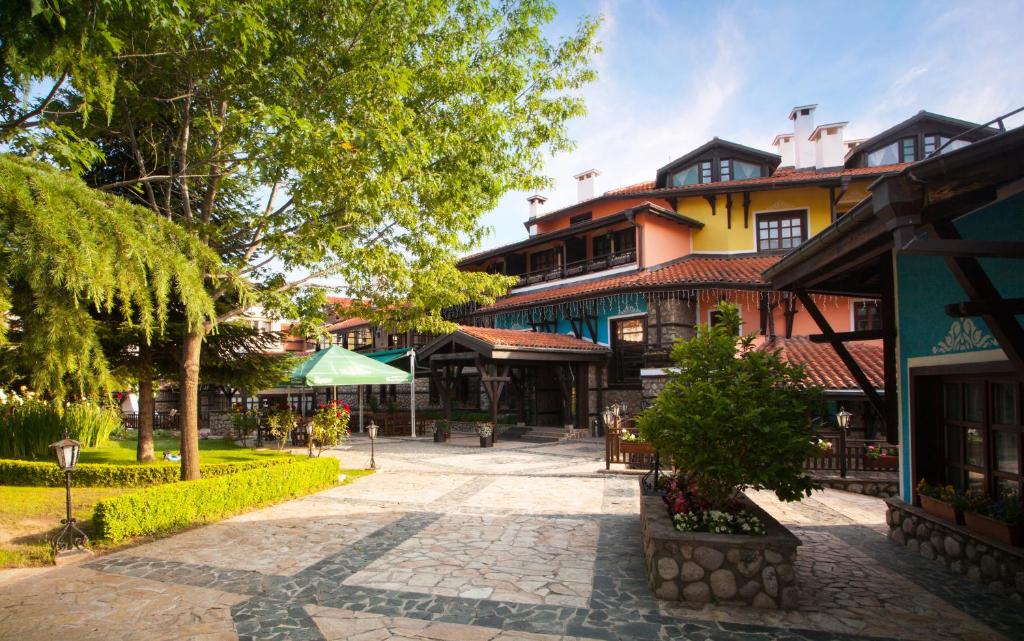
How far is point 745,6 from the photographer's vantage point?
7.61 m

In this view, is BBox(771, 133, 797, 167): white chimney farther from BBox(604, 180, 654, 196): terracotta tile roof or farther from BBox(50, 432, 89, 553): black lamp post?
BBox(50, 432, 89, 553): black lamp post

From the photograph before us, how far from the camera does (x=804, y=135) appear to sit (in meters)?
21.3

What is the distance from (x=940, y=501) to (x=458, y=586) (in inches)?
197

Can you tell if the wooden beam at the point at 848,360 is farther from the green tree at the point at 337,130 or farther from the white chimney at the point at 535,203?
the white chimney at the point at 535,203

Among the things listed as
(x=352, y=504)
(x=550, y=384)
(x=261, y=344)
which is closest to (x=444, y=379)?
(x=550, y=384)

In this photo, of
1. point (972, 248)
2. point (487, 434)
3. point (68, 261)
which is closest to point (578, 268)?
point (487, 434)

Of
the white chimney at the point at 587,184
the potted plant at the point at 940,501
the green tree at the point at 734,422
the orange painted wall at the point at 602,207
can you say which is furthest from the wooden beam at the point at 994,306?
the white chimney at the point at 587,184

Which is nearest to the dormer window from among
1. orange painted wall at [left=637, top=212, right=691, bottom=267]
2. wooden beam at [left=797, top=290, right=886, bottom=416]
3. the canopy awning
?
orange painted wall at [left=637, top=212, right=691, bottom=267]

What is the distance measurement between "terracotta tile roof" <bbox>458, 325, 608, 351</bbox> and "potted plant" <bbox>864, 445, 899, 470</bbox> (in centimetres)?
890

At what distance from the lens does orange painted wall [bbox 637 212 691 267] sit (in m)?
18.9

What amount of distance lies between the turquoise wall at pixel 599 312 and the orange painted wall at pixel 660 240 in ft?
4.51

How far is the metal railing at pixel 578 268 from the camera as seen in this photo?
19.9m

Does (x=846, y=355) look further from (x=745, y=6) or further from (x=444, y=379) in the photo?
(x=444, y=379)

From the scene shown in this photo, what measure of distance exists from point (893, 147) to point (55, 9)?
73.0 feet
